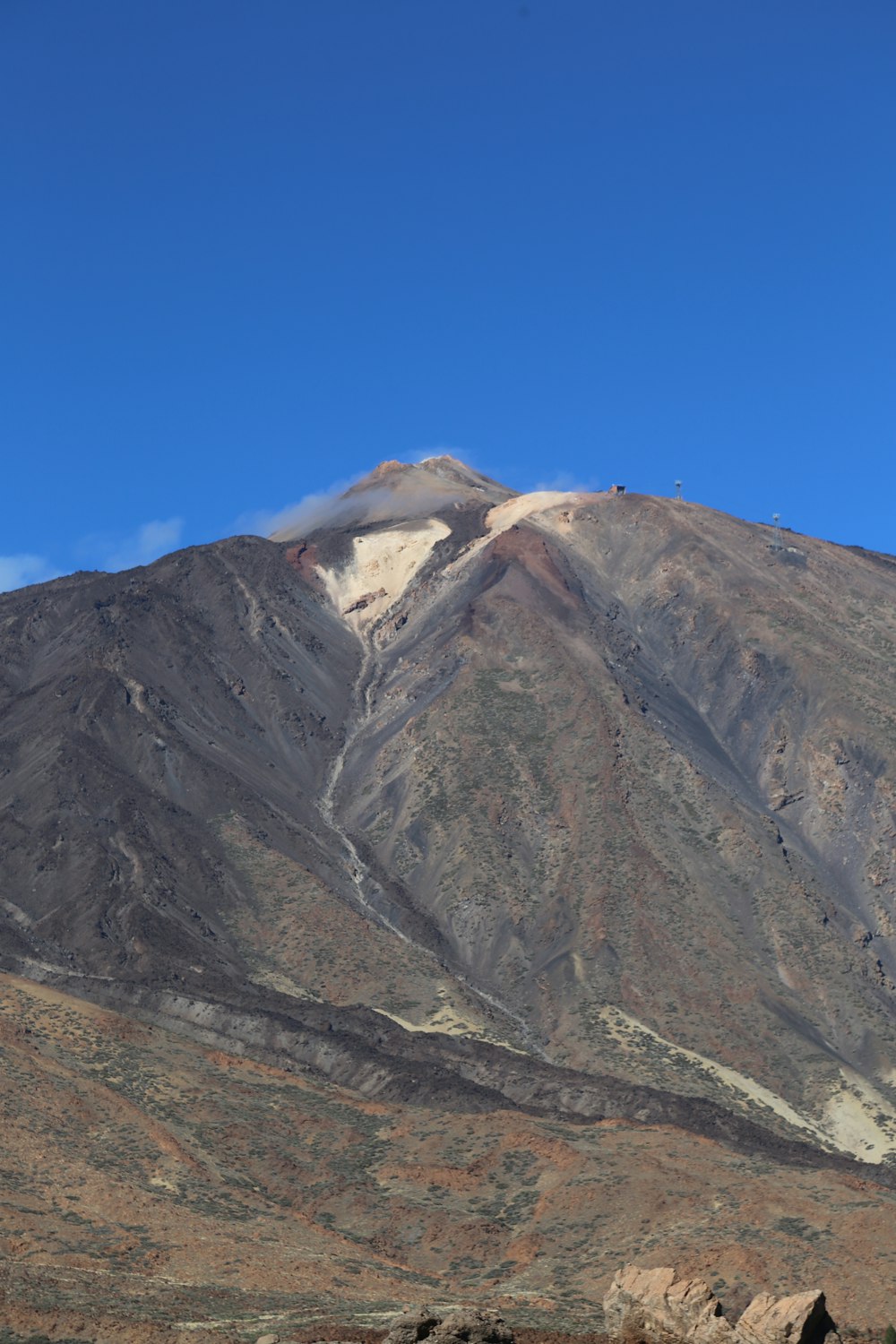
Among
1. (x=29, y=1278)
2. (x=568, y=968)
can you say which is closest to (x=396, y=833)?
(x=568, y=968)

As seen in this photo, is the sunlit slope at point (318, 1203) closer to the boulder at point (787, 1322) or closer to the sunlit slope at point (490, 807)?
the boulder at point (787, 1322)

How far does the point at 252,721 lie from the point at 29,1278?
375ft

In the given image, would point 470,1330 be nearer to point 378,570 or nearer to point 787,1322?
point 787,1322

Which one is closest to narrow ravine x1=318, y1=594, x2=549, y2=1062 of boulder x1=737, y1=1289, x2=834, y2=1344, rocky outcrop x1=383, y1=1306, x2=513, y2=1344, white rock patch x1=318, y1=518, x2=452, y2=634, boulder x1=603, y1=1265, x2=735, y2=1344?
white rock patch x1=318, y1=518, x2=452, y2=634

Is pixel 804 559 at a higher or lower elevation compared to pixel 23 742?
higher

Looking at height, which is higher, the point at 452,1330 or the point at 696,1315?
the point at 696,1315

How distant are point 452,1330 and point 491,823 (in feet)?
345

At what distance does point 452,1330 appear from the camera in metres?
35.5

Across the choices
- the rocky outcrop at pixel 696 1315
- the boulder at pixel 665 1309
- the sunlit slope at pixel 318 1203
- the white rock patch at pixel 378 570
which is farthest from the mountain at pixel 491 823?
the rocky outcrop at pixel 696 1315

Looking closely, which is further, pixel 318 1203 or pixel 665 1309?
pixel 318 1203

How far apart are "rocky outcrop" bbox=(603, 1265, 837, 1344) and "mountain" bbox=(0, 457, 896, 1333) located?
28.7 meters

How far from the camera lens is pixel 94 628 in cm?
16712

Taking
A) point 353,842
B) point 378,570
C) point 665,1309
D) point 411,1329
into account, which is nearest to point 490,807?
point 353,842

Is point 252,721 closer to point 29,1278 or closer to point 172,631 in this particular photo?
point 172,631
